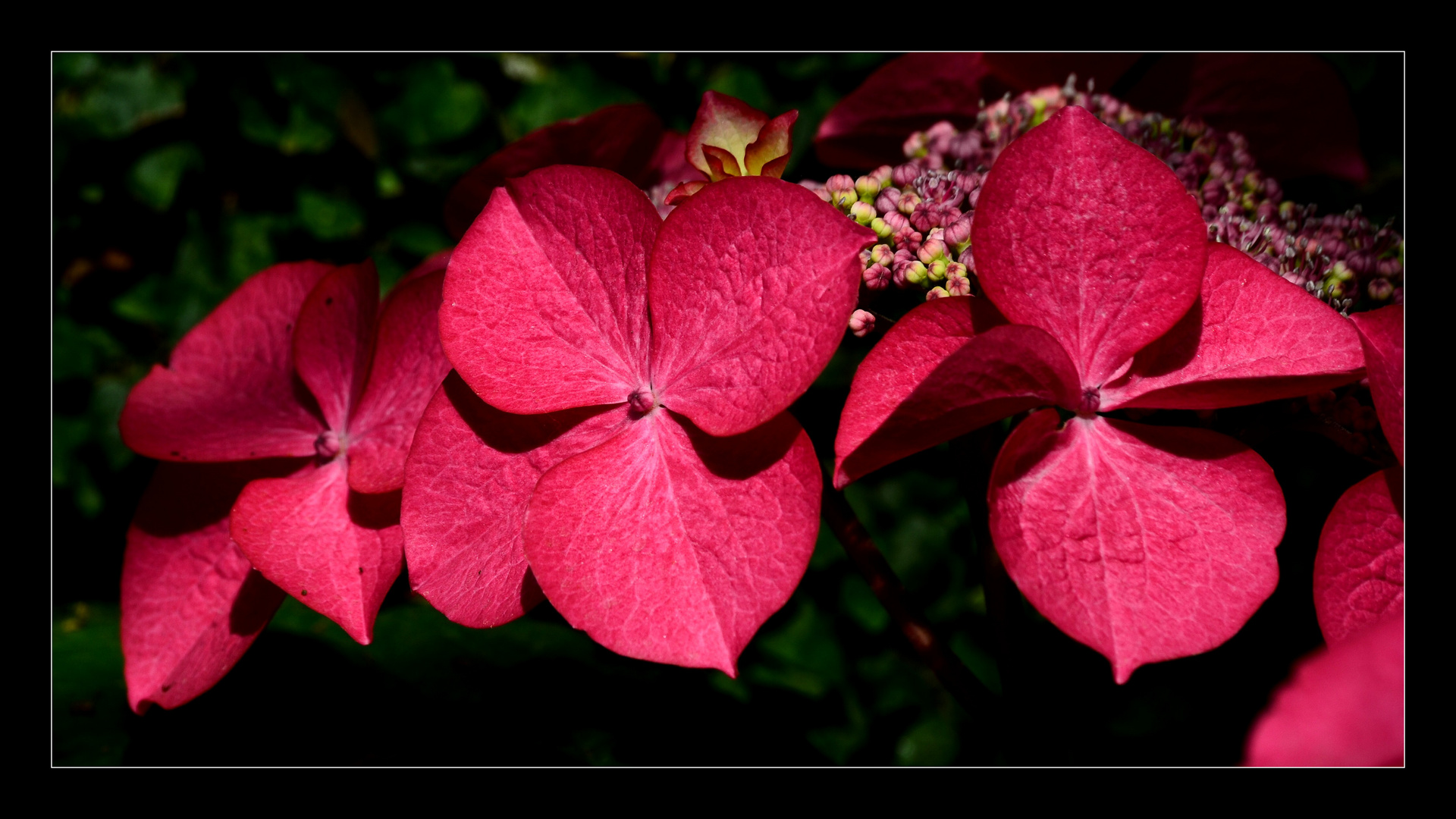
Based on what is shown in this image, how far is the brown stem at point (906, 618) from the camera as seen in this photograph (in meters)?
0.55

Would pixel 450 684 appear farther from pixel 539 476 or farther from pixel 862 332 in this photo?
pixel 862 332

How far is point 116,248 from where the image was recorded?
100 cm

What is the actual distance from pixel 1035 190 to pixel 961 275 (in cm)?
7

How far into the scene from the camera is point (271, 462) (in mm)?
634

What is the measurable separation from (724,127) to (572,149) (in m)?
0.17

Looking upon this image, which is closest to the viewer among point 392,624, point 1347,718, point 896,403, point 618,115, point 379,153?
point 1347,718

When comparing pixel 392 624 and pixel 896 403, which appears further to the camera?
pixel 392 624

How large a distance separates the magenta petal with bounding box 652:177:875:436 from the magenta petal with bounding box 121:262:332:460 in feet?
0.99

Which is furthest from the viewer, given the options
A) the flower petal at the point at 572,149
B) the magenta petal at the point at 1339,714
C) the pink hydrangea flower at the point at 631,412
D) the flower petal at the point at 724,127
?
the flower petal at the point at 572,149

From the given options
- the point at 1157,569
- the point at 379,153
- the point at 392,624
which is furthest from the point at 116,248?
the point at 1157,569

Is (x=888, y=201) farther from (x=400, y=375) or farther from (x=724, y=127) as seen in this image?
(x=400, y=375)

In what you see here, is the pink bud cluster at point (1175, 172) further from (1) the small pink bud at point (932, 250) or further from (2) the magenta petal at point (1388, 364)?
(2) the magenta petal at point (1388, 364)

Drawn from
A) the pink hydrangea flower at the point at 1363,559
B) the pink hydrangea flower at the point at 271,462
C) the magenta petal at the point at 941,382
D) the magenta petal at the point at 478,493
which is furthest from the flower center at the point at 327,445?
the pink hydrangea flower at the point at 1363,559

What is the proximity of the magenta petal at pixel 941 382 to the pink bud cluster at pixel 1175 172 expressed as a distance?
0.06m
